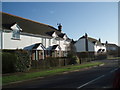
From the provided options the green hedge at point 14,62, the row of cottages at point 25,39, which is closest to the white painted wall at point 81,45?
the row of cottages at point 25,39

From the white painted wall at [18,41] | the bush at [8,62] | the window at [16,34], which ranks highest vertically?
the window at [16,34]

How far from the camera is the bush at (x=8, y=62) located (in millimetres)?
15938

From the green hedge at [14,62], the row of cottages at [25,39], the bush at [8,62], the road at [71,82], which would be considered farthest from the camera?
the row of cottages at [25,39]

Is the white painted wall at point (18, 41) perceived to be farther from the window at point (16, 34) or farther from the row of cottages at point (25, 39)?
the window at point (16, 34)

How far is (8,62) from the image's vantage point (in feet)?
53.3

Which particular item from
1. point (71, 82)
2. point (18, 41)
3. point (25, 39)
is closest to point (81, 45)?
point (25, 39)

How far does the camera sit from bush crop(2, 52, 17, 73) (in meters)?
15.9

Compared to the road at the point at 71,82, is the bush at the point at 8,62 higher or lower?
higher

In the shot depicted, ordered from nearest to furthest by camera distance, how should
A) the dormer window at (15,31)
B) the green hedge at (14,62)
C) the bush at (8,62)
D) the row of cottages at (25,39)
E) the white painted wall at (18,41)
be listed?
the bush at (8,62)
the green hedge at (14,62)
the white painted wall at (18,41)
the row of cottages at (25,39)
the dormer window at (15,31)

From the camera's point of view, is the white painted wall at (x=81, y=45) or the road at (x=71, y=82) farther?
the white painted wall at (x=81, y=45)

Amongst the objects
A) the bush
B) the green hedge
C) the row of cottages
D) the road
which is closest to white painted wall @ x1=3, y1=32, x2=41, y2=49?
the row of cottages

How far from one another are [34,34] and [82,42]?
Result: 3884cm

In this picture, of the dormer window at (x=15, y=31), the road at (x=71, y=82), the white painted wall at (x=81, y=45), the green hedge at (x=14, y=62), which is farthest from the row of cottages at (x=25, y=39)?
the white painted wall at (x=81, y=45)

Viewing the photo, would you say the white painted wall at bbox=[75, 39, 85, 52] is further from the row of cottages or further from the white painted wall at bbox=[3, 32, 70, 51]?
the white painted wall at bbox=[3, 32, 70, 51]
